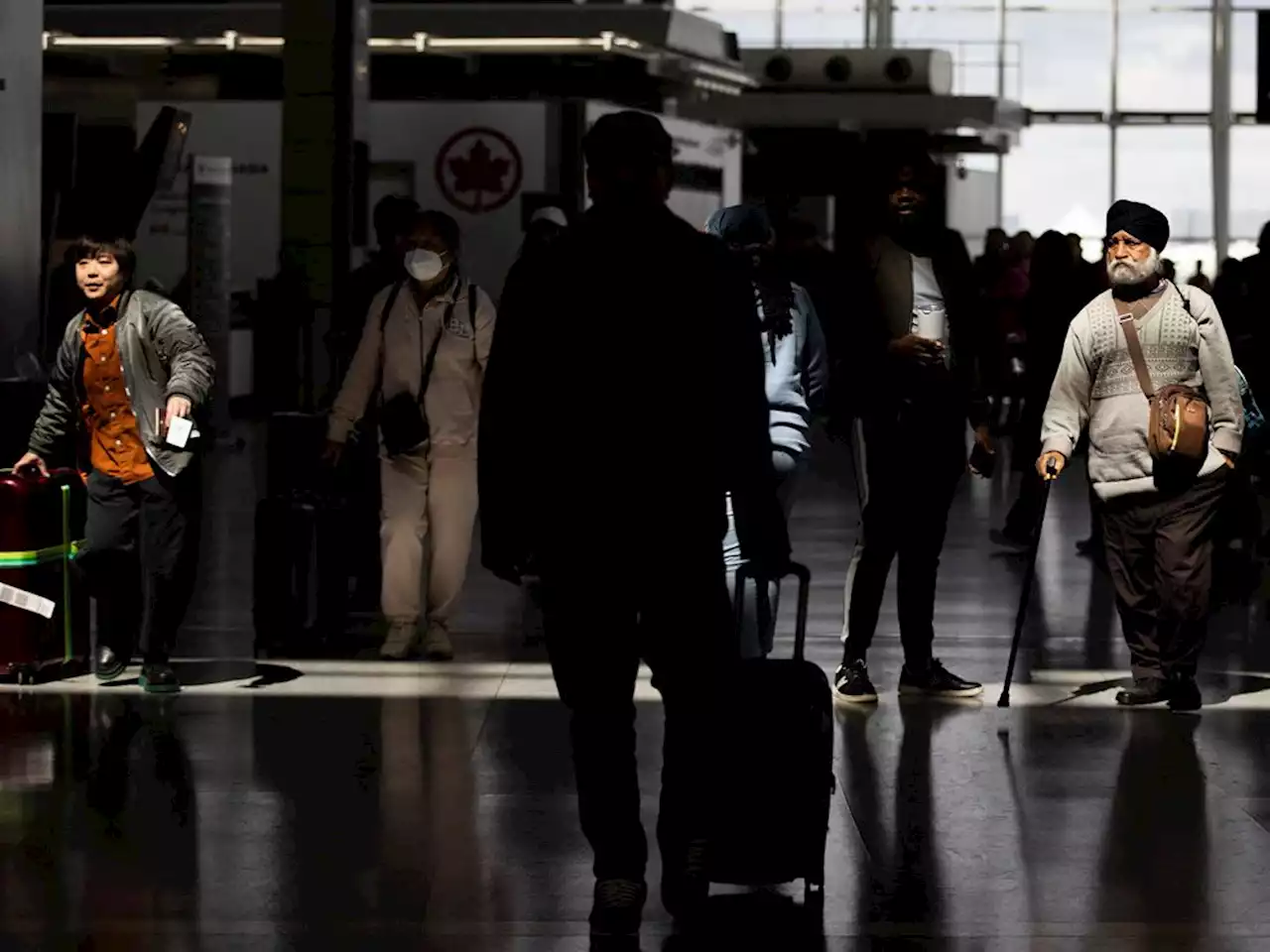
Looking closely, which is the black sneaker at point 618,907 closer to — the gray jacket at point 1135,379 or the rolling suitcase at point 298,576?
the gray jacket at point 1135,379

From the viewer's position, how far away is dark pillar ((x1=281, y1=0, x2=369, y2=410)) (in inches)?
524

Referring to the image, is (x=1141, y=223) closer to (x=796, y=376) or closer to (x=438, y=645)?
(x=796, y=376)

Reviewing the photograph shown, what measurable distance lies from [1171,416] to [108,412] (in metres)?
3.70

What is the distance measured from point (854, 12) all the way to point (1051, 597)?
33.6 metres

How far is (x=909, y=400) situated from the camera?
9250mm

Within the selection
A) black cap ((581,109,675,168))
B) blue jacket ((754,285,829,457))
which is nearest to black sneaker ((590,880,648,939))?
black cap ((581,109,675,168))

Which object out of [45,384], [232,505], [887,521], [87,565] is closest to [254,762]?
[87,565]

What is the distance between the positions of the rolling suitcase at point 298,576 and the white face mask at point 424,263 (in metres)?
1.33

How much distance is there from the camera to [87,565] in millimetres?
9688

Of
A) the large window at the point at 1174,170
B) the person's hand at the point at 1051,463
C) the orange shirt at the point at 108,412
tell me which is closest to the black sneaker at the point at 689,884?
the person's hand at the point at 1051,463

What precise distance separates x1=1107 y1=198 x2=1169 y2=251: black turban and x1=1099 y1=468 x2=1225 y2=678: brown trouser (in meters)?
0.84

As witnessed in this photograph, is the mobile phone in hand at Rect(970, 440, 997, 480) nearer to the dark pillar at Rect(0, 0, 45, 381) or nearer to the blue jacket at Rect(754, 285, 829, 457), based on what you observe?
the blue jacket at Rect(754, 285, 829, 457)

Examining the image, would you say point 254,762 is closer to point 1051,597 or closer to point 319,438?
point 319,438

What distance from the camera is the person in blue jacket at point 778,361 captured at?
7906 millimetres
